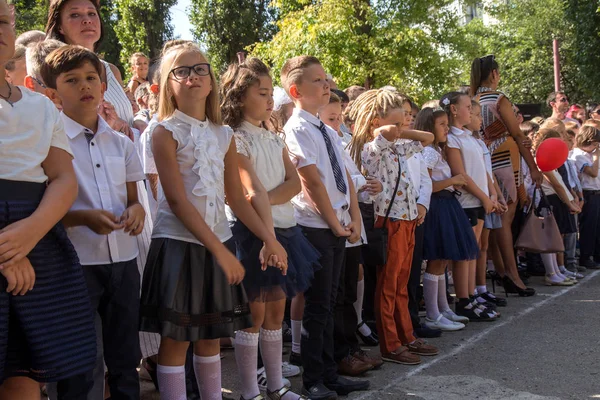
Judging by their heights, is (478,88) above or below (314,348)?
above

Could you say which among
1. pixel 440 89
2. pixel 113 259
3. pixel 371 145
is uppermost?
pixel 440 89

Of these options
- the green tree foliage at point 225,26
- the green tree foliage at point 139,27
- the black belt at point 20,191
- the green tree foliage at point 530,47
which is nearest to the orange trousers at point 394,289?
the black belt at point 20,191

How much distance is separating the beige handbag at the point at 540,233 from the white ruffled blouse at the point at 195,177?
5.42m

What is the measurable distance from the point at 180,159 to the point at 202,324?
779mm

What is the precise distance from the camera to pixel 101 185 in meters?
3.38

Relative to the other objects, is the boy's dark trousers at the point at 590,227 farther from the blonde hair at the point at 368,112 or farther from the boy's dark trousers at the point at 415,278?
the blonde hair at the point at 368,112

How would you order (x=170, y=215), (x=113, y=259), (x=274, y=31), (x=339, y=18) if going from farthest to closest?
(x=274, y=31) < (x=339, y=18) < (x=170, y=215) < (x=113, y=259)

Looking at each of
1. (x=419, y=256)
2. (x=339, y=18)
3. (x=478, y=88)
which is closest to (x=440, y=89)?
(x=339, y=18)

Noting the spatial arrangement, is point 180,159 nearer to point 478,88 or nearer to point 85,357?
point 85,357

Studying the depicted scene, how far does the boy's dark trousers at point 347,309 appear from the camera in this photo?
5.12 m

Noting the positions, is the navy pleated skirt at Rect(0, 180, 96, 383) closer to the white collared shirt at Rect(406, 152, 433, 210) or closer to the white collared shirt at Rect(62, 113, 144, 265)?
the white collared shirt at Rect(62, 113, 144, 265)

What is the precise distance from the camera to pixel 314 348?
4508 millimetres

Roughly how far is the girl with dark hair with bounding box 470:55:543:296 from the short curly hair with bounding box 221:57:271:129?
13.4 ft

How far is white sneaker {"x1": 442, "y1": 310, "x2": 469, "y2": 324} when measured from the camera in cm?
661
